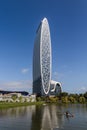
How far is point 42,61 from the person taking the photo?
536 ft

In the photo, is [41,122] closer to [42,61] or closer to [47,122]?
[47,122]

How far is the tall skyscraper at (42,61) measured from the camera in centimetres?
15781

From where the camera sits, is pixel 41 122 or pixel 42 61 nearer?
pixel 41 122

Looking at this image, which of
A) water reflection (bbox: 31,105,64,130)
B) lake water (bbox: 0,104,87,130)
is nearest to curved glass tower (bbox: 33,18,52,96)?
lake water (bbox: 0,104,87,130)

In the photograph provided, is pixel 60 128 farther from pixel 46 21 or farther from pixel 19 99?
pixel 46 21

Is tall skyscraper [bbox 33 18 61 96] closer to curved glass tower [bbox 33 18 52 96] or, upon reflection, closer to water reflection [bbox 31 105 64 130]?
curved glass tower [bbox 33 18 52 96]

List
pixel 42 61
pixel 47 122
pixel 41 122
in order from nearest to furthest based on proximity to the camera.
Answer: pixel 41 122
pixel 47 122
pixel 42 61

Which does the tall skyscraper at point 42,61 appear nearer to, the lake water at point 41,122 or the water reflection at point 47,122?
the lake water at point 41,122

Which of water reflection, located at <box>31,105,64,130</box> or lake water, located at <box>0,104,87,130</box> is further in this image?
water reflection, located at <box>31,105,64,130</box>

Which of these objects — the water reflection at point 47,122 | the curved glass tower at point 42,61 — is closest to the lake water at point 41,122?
the water reflection at point 47,122

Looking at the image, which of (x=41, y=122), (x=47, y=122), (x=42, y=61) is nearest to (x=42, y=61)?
(x=42, y=61)

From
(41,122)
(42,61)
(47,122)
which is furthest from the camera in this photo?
(42,61)

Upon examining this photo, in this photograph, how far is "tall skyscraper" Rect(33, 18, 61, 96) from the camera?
157812mm

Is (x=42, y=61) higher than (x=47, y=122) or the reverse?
higher
